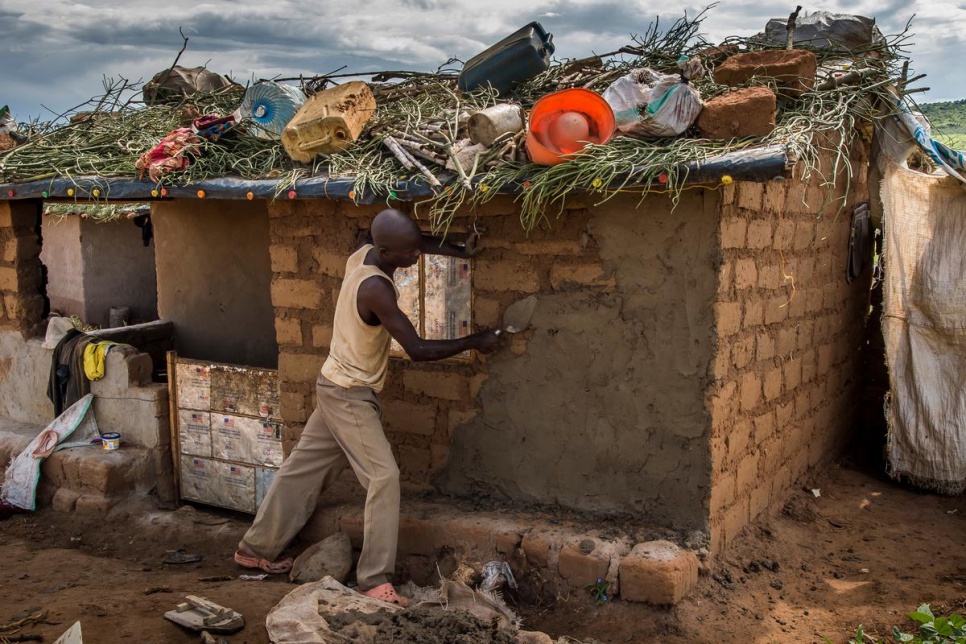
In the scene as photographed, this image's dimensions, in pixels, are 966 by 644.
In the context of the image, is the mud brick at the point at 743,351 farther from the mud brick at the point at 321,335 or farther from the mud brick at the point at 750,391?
the mud brick at the point at 321,335

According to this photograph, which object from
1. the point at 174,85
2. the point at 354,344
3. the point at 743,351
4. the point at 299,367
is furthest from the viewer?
the point at 174,85

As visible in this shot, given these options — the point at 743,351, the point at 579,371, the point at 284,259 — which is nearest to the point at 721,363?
the point at 743,351

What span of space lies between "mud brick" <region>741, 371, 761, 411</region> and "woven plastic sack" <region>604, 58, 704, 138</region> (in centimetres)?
144

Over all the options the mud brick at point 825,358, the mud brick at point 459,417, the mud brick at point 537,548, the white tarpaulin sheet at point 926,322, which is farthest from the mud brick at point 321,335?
the white tarpaulin sheet at point 926,322

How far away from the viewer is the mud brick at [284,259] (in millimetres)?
5254

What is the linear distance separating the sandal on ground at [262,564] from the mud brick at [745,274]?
3054 millimetres

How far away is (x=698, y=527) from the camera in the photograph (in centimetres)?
436

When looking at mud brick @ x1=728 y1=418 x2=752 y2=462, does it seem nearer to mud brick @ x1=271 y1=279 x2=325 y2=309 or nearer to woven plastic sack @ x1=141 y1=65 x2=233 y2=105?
mud brick @ x1=271 y1=279 x2=325 y2=309

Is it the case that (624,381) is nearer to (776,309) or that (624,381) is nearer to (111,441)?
(776,309)

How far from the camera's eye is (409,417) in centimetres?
503

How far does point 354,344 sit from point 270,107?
77.9 inches

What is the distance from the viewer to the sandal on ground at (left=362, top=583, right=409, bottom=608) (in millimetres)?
4332

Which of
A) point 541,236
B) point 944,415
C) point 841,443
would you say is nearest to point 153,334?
point 541,236

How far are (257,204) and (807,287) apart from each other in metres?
4.40
